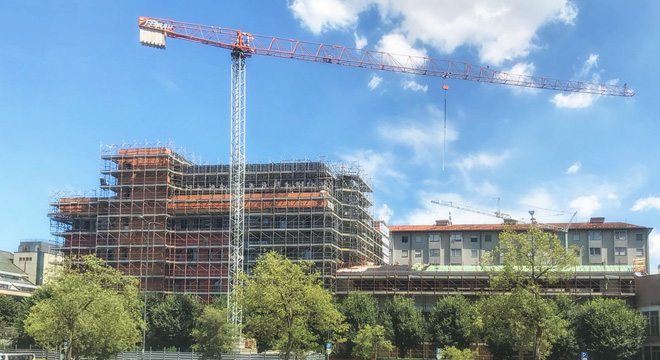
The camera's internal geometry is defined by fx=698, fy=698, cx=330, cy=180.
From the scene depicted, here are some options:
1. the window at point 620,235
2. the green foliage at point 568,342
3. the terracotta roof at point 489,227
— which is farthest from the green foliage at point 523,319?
the window at point 620,235

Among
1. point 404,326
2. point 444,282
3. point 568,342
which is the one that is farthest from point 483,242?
point 568,342

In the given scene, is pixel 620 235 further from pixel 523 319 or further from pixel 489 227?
pixel 523 319

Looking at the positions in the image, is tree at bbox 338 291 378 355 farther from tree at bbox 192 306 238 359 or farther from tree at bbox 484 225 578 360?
tree at bbox 484 225 578 360

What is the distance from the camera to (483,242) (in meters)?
128

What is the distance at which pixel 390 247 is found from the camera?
134 meters

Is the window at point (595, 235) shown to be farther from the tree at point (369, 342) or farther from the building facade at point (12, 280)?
the building facade at point (12, 280)

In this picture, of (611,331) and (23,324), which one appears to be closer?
(611,331)

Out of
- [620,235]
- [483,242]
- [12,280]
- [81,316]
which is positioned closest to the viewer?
[81,316]

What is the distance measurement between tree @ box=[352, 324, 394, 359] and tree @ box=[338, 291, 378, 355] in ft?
5.18

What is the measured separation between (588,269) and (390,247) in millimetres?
46955

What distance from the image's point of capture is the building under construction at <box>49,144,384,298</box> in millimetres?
102125

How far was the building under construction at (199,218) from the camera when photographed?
335ft

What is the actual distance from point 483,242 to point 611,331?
54.9m

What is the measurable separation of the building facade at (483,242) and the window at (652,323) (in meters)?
41.7
